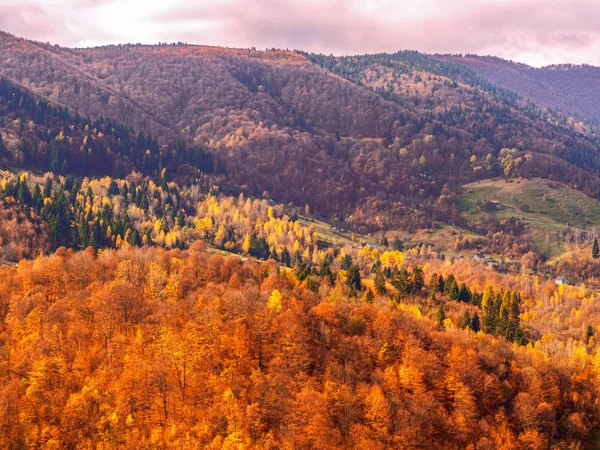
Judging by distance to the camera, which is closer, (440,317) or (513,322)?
(440,317)

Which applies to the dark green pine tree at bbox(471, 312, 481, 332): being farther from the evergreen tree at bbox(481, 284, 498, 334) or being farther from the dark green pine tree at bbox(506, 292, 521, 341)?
the dark green pine tree at bbox(506, 292, 521, 341)

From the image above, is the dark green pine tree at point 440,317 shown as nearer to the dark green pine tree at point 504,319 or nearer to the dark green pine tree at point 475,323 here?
the dark green pine tree at point 475,323

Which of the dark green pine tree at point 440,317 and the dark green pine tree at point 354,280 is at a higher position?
the dark green pine tree at point 354,280

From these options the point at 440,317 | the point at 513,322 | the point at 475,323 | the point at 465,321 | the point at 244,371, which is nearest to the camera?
the point at 244,371

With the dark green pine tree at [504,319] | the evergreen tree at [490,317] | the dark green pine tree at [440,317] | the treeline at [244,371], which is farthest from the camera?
the evergreen tree at [490,317]

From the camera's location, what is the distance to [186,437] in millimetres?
A: 111812

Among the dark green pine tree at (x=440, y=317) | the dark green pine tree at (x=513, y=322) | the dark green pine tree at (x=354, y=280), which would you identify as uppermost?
the dark green pine tree at (x=354, y=280)

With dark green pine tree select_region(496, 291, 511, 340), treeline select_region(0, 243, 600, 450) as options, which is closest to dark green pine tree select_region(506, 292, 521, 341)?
dark green pine tree select_region(496, 291, 511, 340)

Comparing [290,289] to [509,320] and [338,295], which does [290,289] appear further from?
[509,320]

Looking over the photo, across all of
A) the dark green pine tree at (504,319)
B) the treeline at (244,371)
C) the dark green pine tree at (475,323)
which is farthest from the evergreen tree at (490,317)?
the treeline at (244,371)

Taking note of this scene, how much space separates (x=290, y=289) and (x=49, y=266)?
58092 mm

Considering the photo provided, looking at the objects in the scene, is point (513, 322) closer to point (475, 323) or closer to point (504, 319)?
point (504, 319)

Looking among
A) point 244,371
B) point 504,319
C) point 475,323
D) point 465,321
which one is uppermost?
point 244,371

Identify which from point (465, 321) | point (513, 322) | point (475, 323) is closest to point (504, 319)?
point (513, 322)
